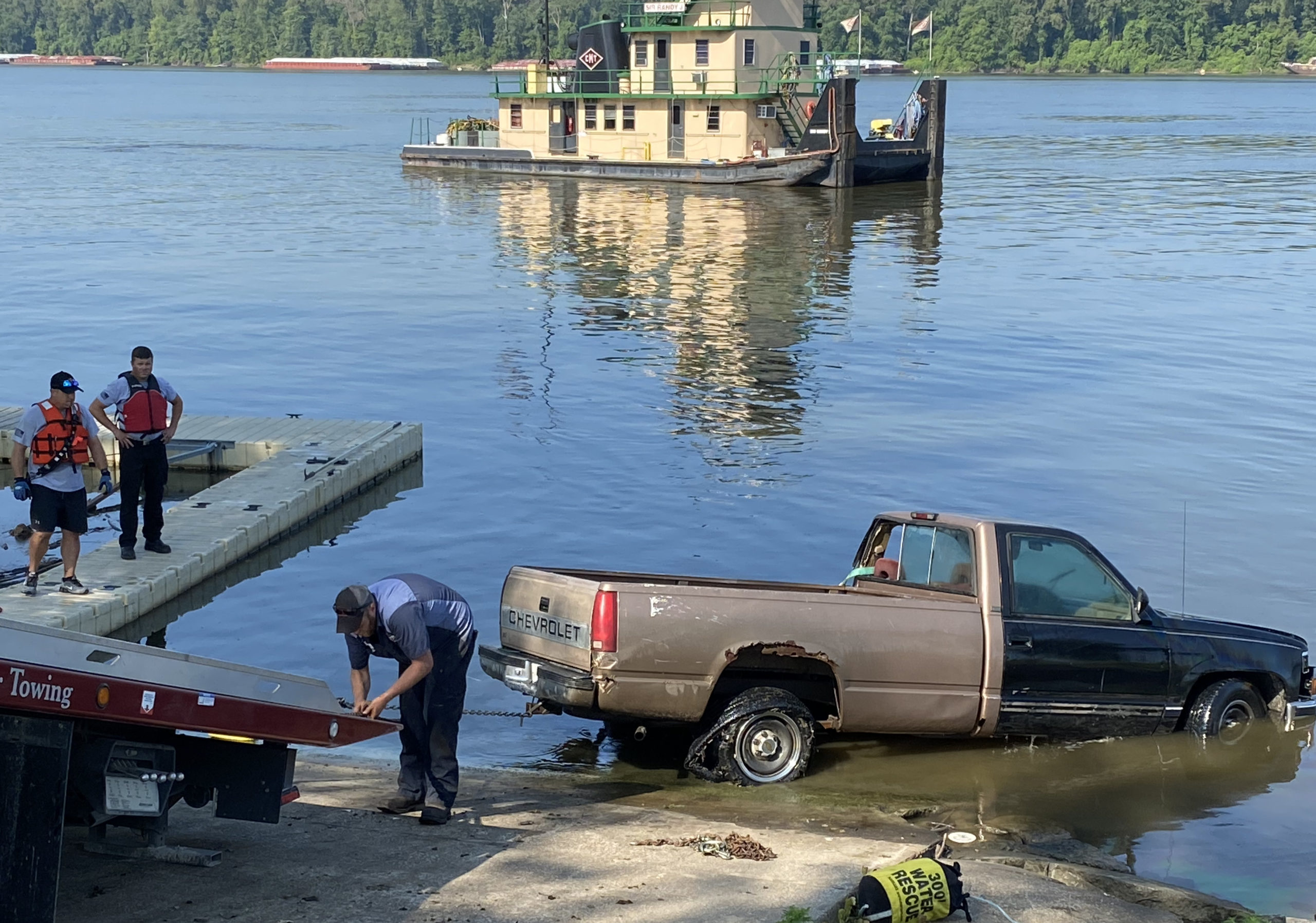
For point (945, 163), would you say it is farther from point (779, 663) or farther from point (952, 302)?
point (779, 663)

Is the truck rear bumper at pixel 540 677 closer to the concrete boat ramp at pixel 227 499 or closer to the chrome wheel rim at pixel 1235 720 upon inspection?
the concrete boat ramp at pixel 227 499

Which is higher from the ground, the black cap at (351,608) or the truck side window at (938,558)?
the black cap at (351,608)

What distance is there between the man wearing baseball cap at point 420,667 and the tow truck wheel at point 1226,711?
514cm

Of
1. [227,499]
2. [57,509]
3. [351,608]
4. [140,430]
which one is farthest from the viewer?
[227,499]

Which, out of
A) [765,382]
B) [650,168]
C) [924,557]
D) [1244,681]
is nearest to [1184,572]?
[1244,681]

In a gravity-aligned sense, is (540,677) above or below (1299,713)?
above

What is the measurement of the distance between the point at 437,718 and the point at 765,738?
2.27 m

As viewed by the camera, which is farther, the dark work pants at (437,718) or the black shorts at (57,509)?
the black shorts at (57,509)

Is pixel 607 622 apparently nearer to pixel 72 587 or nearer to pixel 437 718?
pixel 437 718

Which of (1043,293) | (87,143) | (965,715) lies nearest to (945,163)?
(1043,293)

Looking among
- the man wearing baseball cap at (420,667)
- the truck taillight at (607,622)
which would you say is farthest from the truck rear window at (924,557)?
the man wearing baseball cap at (420,667)

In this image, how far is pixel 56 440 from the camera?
37.3 feet

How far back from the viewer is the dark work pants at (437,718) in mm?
8023

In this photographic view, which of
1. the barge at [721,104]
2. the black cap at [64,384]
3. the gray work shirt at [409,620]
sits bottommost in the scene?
the gray work shirt at [409,620]
